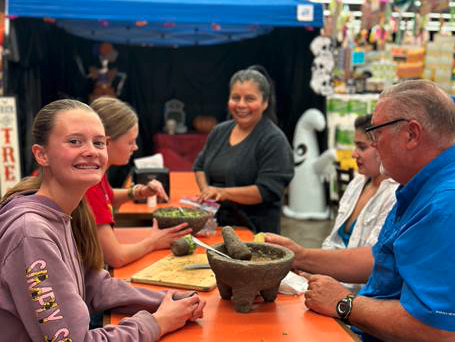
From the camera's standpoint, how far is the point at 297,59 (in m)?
7.21

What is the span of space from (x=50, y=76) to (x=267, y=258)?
6.94 metres

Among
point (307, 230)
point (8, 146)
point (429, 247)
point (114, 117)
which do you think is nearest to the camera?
point (429, 247)

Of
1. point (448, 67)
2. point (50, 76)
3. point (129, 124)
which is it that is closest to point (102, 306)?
point (129, 124)

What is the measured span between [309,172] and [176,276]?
5289 mm

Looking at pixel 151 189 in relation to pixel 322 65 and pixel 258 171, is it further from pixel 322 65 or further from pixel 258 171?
pixel 322 65

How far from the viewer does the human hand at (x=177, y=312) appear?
1.54m

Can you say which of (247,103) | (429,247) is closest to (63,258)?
(429,247)

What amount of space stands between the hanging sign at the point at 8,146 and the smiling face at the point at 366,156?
375 centimetres

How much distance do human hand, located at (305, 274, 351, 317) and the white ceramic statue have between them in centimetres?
530

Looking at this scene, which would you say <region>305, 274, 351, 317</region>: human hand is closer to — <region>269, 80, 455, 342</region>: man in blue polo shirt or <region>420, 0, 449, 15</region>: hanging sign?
<region>269, 80, 455, 342</region>: man in blue polo shirt

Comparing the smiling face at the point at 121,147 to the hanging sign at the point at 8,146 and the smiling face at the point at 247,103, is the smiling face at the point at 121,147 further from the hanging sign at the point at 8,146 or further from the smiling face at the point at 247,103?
the hanging sign at the point at 8,146

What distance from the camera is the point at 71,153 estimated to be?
4.81 feet

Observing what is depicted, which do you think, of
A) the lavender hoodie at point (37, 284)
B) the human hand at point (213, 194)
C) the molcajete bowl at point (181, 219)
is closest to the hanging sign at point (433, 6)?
the human hand at point (213, 194)

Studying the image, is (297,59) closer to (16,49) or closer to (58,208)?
(16,49)
